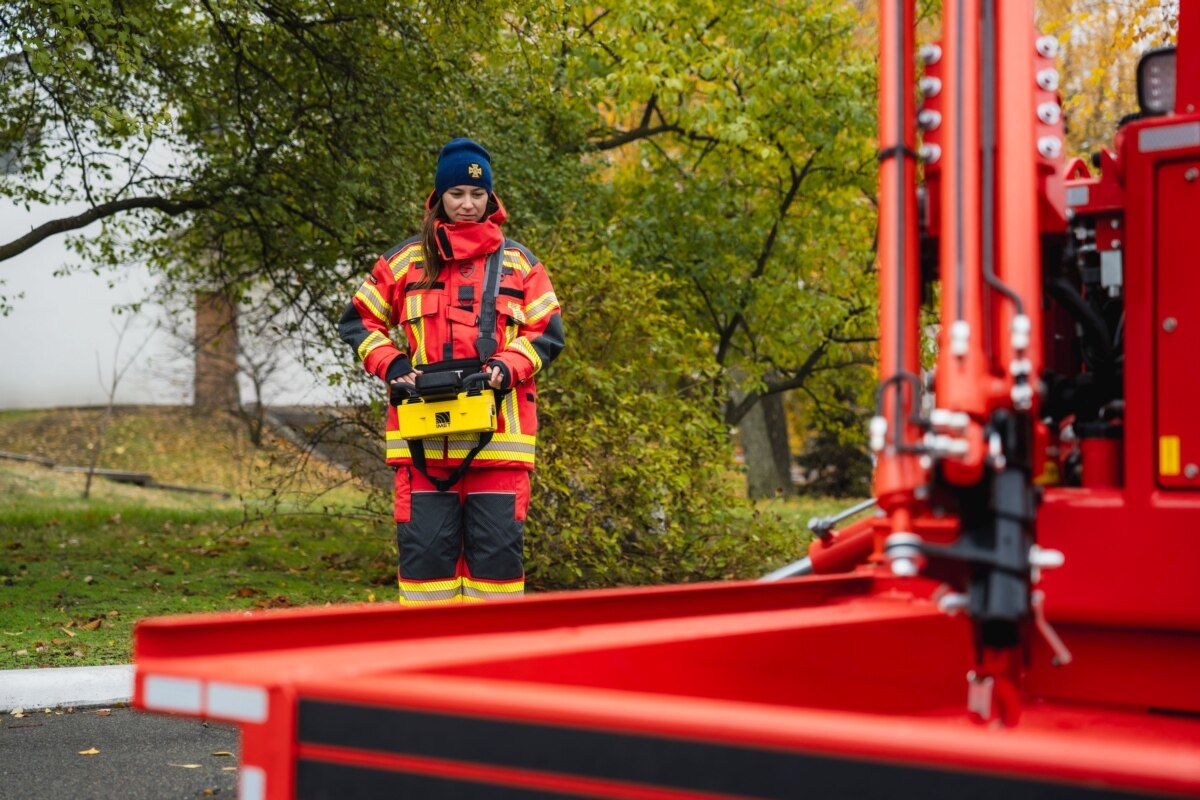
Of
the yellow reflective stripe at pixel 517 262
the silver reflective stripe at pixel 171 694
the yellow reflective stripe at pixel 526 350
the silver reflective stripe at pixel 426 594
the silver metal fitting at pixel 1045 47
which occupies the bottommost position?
the silver reflective stripe at pixel 426 594

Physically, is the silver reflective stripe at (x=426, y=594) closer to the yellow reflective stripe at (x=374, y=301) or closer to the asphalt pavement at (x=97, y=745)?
the asphalt pavement at (x=97, y=745)

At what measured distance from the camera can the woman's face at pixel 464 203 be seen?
5.11m

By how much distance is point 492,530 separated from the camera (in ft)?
16.6

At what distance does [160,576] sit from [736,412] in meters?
6.25

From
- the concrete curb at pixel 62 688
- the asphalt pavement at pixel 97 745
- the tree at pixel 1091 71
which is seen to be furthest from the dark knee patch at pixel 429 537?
the tree at pixel 1091 71

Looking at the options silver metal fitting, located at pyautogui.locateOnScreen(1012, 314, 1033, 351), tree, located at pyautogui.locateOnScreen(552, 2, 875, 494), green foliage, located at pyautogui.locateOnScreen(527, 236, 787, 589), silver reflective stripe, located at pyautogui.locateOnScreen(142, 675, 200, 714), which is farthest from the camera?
tree, located at pyautogui.locateOnScreen(552, 2, 875, 494)

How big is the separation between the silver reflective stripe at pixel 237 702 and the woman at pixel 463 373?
3.16m

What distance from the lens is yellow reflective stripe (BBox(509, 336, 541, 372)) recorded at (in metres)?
5.07

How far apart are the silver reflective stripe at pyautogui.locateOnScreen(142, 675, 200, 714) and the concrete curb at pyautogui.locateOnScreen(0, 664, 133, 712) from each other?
4.04 meters

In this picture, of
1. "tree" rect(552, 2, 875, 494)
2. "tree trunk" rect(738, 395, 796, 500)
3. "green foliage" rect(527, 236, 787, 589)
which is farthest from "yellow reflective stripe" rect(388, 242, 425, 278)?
"tree trunk" rect(738, 395, 796, 500)

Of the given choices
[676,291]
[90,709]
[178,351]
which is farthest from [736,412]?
[178,351]

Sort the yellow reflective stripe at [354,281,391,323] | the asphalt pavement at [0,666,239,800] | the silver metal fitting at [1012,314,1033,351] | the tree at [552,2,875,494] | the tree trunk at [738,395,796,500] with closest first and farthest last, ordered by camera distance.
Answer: the silver metal fitting at [1012,314,1033,351] → the asphalt pavement at [0,666,239,800] → the yellow reflective stripe at [354,281,391,323] → the tree at [552,2,875,494] → the tree trunk at [738,395,796,500]

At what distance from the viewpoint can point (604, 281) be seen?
903 cm

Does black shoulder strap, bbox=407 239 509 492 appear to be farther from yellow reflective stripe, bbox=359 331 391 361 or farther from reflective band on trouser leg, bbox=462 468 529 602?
yellow reflective stripe, bbox=359 331 391 361
